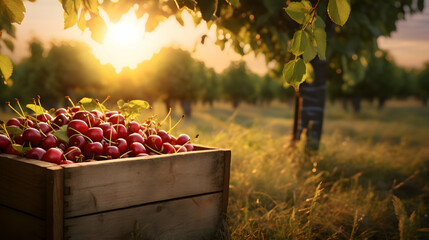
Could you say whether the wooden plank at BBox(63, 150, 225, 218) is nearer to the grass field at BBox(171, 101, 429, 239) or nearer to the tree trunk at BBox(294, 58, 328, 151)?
the grass field at BBox(171, 101, 429, 239)

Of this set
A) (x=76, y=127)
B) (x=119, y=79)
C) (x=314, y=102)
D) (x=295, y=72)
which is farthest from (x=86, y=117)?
(x=119, y=79)

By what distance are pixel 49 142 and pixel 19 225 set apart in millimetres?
468

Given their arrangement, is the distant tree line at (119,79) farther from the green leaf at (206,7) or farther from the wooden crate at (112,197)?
the green leaf at (206,7)

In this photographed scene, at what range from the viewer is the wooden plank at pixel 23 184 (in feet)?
6.24

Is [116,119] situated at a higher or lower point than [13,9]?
lower

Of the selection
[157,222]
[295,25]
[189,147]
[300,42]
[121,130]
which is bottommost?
[157,222]

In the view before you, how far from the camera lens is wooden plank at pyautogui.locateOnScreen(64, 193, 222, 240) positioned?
201 centimetres

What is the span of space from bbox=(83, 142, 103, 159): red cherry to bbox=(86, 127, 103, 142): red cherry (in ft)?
0.27

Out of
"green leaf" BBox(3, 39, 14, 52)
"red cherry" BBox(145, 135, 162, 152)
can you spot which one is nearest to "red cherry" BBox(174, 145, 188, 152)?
"red cherry" BBox(145, 135, 162, 152)

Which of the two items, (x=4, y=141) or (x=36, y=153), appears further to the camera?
(x=4, y=141)

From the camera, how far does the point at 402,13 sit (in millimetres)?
5887

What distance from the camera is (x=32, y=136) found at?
2236mm

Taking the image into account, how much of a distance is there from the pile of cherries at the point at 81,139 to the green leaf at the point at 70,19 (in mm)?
545

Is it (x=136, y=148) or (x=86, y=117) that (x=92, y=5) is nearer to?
(x=86, y=117)
